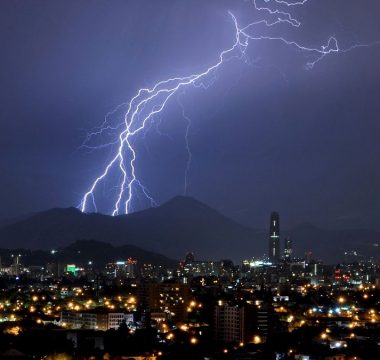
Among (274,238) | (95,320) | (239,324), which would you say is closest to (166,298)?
(95,320)

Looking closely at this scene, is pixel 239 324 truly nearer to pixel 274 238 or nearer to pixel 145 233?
pixel 274 238

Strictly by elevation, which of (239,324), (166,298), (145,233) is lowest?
(239,324)

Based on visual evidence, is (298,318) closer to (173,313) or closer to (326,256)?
(173,313)

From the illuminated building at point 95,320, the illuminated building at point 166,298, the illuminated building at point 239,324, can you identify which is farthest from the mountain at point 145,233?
the illuminated building at point 239,324

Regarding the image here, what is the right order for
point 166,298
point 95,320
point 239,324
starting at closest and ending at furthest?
point 239,324, point 95,320, point 166,298

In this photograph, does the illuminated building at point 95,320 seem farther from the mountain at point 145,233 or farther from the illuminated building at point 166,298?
the mountain at point 145,233

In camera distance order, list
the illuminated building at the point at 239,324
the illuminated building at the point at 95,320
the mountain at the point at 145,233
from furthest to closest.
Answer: the mountain at the point at 145,233 < the illuminated building at the point at 95,320 < the illuminated building at the point at 239,324

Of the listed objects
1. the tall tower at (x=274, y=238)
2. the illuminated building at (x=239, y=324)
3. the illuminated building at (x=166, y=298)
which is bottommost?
the illuminated building at (x=239, y=324)
